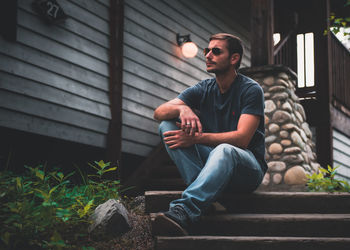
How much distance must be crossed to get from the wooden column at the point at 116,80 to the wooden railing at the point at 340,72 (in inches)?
153

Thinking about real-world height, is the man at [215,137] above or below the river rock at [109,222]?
above

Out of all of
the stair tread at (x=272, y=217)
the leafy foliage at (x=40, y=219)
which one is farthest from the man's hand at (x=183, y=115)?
the leafy foliage at (x=40, y=219)

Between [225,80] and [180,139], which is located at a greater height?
[225,80]

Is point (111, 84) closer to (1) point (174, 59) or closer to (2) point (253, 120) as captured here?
(1) point (174, 59)

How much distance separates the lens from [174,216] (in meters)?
2.69

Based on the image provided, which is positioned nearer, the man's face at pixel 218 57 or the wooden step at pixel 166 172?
the man's face at pixel 218 57

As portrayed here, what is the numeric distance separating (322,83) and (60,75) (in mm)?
4478

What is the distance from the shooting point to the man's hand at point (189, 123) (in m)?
3.10

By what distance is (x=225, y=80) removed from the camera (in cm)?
339

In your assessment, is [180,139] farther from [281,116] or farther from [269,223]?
[281,116]

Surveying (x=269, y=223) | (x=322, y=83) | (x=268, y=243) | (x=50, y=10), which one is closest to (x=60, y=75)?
(x=50, y=10)

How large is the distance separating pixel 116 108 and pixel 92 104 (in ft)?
1.42

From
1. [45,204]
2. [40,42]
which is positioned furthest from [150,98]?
[45,204]

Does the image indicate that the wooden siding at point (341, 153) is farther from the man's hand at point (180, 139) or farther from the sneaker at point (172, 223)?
the sneaker at point (172, 223)
